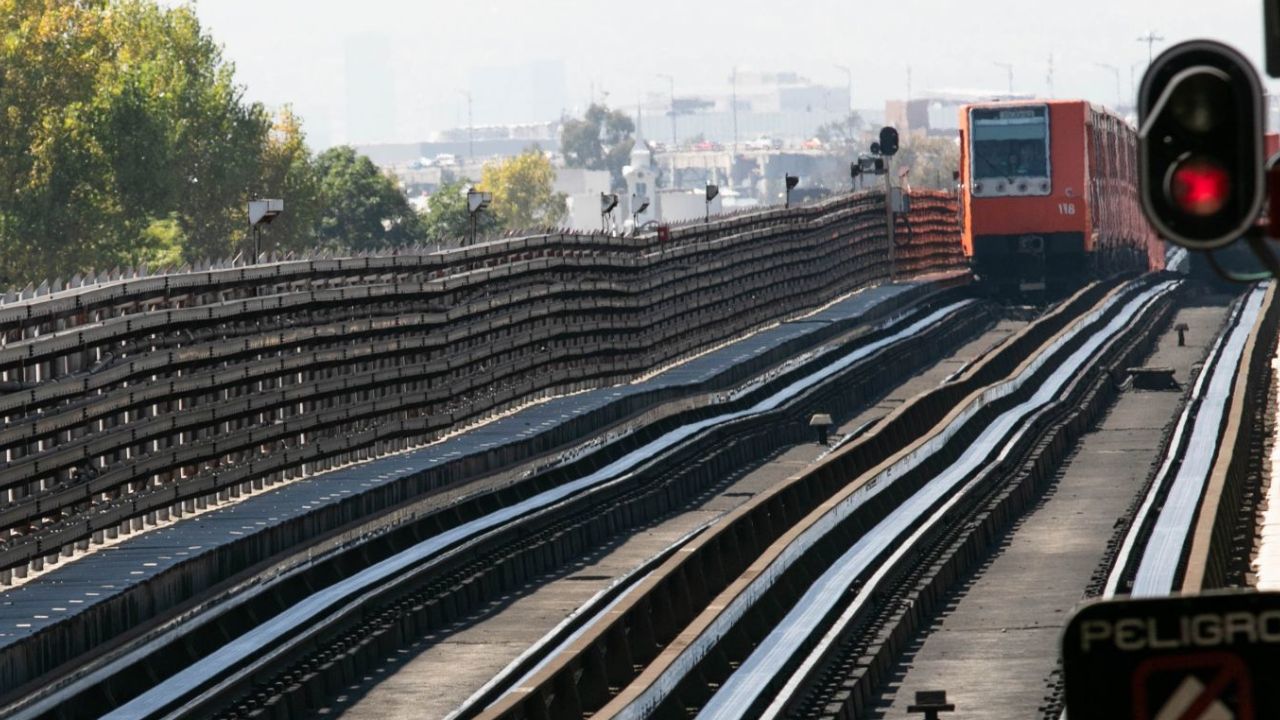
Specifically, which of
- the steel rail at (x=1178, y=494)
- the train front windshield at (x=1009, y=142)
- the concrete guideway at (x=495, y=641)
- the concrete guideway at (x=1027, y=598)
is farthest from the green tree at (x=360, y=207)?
the concrete guideway at (x=495, y=641)

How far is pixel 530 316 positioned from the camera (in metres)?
35.0

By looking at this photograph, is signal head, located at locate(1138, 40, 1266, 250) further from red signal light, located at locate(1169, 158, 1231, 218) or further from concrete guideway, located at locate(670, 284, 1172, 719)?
concrete guideway, located at locate(670, 284, 1172, 719)

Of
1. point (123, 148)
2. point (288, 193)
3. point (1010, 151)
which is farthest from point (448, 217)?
point (1010, 151)

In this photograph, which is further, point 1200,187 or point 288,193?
point 288,193

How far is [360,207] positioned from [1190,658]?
132 m

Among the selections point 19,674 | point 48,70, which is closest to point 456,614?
point 19,674

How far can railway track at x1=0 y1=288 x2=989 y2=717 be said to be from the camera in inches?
608

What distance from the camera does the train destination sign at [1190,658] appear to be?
486cm

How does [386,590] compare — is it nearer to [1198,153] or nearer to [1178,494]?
[1178,494]

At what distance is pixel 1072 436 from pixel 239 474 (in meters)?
13.2

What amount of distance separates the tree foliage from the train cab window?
113 ft

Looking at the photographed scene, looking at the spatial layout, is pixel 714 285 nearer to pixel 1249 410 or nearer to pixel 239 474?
pixel 1249 410

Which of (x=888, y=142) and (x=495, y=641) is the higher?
(x=888, y=142)

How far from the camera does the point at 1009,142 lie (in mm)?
51375
